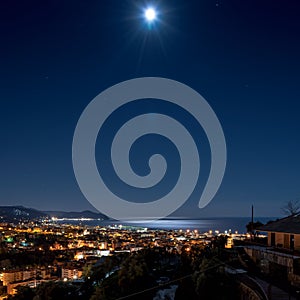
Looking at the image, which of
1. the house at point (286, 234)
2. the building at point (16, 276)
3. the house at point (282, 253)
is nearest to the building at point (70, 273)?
the building at point (16, 276)

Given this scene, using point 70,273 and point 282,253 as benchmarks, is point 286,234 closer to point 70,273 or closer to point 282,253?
point 282,253

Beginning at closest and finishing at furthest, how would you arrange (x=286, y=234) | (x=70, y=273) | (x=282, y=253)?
1. (x=282, y=253)
2. (x=286, y=234)
3. (x=70, y=273)

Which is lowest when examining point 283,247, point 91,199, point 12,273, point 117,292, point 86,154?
point 12,273

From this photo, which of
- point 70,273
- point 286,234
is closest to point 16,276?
point 70,273

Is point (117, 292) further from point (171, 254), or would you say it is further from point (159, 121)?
point (171, 254)

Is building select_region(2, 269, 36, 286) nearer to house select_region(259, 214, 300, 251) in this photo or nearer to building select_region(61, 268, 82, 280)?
building select_region(61, 268, 82, 280)

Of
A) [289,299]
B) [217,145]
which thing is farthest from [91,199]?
[289,299]

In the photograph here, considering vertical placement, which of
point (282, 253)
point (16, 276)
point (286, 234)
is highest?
point (286, 234)

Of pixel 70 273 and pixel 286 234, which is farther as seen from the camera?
pixel 70 273

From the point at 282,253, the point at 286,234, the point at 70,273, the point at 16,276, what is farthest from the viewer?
the point at 70,273

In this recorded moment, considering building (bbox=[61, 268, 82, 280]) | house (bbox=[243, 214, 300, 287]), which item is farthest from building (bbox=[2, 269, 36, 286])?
house (bbox=[243, 214, 300, 287])

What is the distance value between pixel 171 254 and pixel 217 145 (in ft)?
36.4

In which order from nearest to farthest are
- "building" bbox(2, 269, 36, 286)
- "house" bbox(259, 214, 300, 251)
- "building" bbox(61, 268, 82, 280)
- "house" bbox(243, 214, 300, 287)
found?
"house" bbox(243, 214, 300, 287), "house" bbox(259, 214, 300, 251), "building" bbox(2, 269, 36, 286), "building" bbox(61, 268, 82, 280)

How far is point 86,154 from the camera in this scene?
1483 cm
